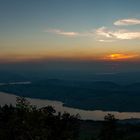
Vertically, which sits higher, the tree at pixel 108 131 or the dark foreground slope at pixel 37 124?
the dark foreground slope at pixel 37 124

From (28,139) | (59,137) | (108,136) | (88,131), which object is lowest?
(88,131)

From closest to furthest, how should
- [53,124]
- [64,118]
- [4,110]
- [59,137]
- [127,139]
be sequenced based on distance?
[59,137], [53,124], [64,118], [4,110], [127,139]

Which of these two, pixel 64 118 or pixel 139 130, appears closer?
pixel 64 118

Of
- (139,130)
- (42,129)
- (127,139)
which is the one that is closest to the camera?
(42,129)

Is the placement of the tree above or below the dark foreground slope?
below

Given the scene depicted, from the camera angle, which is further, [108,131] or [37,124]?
[108,131]

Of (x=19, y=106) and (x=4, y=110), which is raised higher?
(x=19, y=106)

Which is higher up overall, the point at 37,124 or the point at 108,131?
the point at 37,124

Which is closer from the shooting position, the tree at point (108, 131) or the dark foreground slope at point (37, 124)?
the dark foreground slope at point (37, 124)

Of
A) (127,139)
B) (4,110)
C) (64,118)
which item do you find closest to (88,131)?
(127,139)

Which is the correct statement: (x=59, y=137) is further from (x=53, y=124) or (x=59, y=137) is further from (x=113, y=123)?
(x=113, y=123)

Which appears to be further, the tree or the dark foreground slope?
the tree
